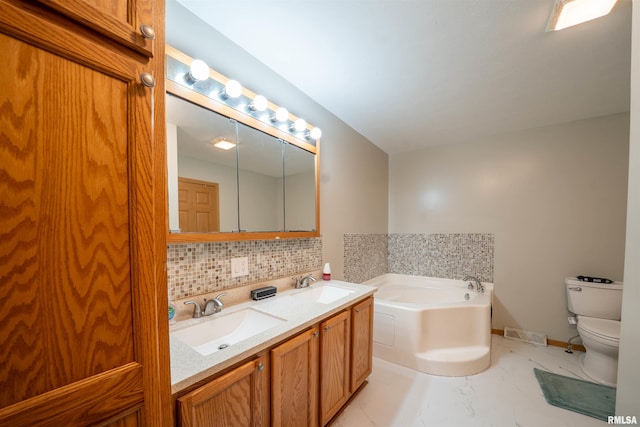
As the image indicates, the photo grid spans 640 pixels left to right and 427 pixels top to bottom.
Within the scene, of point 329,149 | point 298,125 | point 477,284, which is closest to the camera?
point 298,125

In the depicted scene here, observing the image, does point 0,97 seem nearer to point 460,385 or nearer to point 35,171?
point 35,171

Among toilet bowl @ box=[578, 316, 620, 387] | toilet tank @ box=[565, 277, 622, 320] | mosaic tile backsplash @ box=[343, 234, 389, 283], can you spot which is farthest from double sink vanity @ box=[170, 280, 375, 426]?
toilet tank @ box=[565, 277, 622, 320]

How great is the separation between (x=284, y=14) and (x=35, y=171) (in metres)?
1.36

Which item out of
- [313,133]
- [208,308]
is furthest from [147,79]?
[313,133]

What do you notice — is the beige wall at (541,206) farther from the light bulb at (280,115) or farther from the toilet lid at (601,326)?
Answer: the light bulb at (280,115)

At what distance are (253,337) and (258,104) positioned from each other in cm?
135

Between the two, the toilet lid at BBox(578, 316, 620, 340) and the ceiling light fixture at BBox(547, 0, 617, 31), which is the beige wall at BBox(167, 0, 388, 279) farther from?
the toilet lid at BBox(578, 316, 620, 340)

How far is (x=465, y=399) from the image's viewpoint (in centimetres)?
178

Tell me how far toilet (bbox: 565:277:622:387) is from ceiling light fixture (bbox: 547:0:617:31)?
2303mm

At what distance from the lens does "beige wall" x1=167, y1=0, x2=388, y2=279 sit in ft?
4.35

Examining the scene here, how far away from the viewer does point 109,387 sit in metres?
0.55

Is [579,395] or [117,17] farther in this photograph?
[579,395]

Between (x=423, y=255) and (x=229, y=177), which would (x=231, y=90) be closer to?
(x=229, y=177)

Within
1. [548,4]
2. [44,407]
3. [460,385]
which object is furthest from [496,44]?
[460,385]
